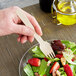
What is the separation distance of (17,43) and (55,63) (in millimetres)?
293

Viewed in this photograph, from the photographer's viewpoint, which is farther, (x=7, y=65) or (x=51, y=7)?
(x=51, y=7)

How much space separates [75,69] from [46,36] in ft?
0.95

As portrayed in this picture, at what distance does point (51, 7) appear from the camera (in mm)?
1161

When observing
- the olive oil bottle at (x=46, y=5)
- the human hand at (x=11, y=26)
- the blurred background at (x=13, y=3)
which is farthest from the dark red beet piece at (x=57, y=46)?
the blurred background at (x=13, y=3)

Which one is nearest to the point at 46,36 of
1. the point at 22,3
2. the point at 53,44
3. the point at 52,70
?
the point at 53,44

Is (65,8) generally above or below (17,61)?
above

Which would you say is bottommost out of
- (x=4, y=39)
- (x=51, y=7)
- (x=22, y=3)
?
(x=22, y=3)

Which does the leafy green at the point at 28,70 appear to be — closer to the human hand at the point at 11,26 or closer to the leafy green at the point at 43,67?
the leafy green at the point at 43,67

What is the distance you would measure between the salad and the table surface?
10 centimetres

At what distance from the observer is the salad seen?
0.87 meters

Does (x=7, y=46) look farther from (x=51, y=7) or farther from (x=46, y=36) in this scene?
(x=51, y=7)

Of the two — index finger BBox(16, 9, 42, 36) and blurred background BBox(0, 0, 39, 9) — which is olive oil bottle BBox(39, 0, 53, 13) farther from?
blurred background BBox(0, 0, 39, 9)

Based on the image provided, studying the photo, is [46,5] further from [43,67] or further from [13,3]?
[13,3]

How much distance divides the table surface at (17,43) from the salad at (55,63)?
0.10 metres
